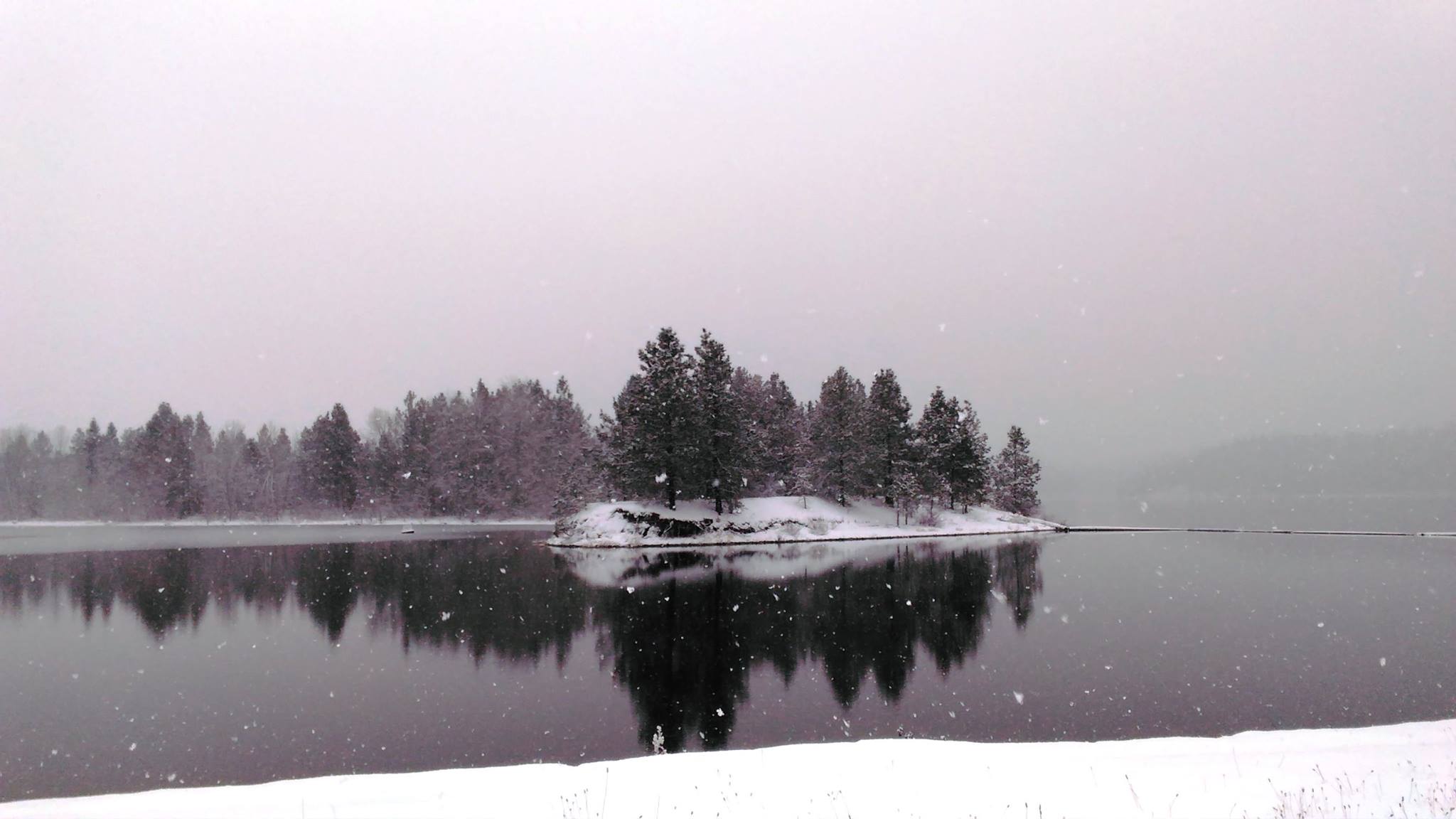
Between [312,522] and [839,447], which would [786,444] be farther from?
[312,522]

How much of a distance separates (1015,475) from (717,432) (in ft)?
142

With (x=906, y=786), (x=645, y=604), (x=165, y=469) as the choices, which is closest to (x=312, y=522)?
(x=165, y=469)

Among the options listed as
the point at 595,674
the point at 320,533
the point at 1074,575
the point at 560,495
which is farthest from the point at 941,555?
the point at 320,533

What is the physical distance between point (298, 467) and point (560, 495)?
2325 inches

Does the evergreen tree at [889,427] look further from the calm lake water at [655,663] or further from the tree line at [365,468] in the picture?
the tree line at [365,468]

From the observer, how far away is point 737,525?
60469mm

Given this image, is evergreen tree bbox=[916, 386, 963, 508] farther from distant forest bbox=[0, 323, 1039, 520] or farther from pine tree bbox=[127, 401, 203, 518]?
pine tree bbox=[127, 401, 203, 518]

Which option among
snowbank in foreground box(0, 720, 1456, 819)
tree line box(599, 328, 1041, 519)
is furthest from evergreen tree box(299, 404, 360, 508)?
snowbank in foreground box(0, 720, 1456, 819)

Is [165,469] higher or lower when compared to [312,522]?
higher

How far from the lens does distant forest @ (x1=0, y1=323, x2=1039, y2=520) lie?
61.3 meters

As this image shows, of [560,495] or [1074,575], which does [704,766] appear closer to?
[1074,575]

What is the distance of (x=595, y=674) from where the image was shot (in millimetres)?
17031

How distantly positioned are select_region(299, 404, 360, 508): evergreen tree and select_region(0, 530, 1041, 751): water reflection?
55383 mm

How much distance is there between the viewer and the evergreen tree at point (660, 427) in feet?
195
